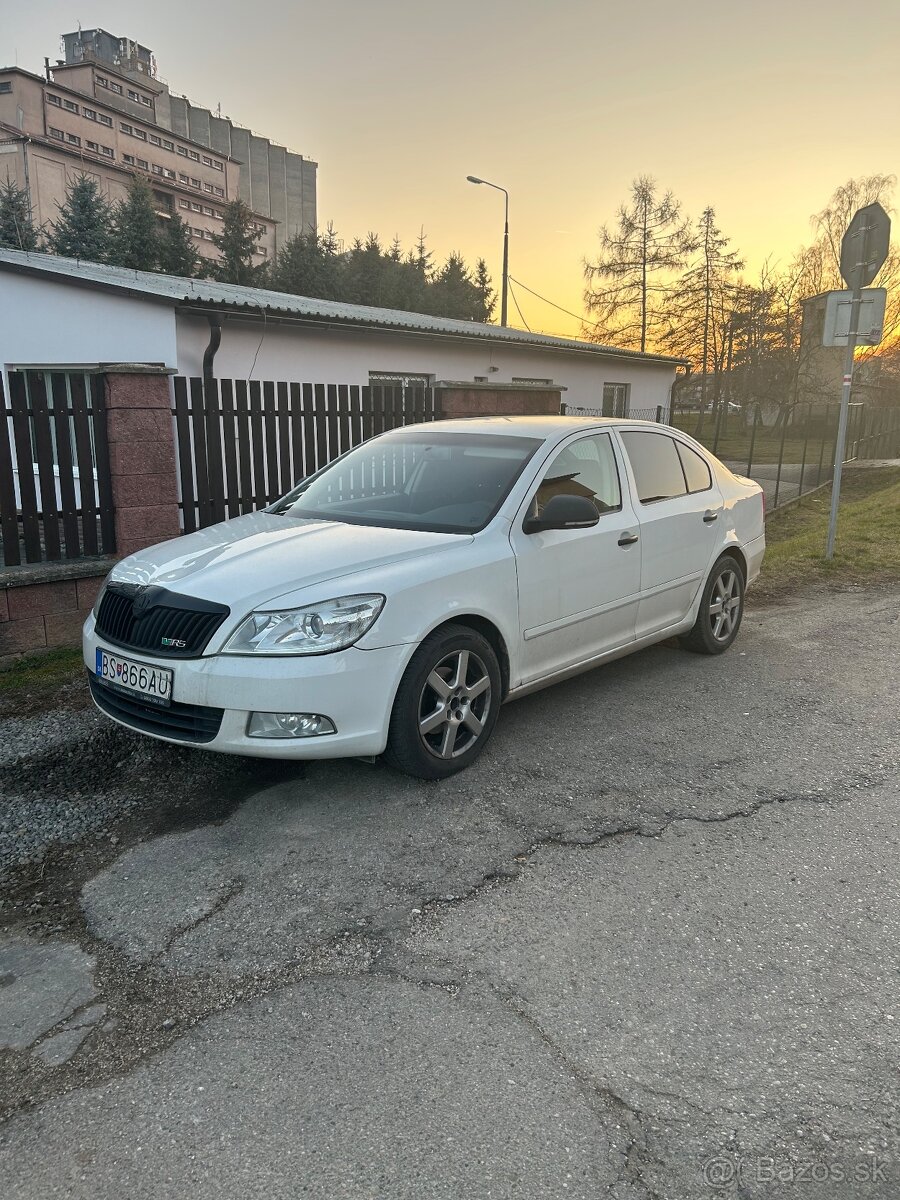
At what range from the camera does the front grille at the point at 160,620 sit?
3.48m

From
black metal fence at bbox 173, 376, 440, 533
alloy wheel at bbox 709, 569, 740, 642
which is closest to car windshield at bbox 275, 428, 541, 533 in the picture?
alloy wheel at bbox 709, 569, 740, 642

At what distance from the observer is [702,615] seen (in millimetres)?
5664

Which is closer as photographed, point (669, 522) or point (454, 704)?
point (454, 704)

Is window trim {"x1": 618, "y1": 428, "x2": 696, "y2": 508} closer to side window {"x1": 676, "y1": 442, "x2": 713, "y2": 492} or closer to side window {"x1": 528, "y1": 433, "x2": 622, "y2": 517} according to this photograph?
side window {"x1": 676, "y1": 442, "x2": 713, "y2": 492}

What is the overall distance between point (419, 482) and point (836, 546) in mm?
7206

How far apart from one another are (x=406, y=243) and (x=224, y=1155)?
2177 inches

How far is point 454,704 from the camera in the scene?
151 inches

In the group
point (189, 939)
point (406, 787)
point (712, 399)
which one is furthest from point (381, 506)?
point (712, 399)

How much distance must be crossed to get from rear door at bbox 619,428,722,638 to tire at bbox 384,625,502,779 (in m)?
1.46

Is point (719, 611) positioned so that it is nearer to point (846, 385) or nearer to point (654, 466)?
point (654, 466)

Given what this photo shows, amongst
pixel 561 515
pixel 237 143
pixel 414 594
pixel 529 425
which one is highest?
pixel 237 143

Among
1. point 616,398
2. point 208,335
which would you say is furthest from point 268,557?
point 616,398

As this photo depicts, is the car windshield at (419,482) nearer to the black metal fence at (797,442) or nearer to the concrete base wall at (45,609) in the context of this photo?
the concrete base wall at (45,609)

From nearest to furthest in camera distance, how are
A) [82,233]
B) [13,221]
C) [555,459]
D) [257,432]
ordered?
[555,459], [257,432], [13,221], [82,233]
